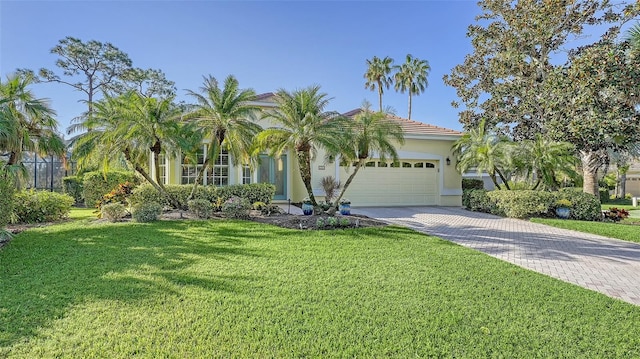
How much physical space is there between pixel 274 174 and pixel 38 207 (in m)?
10.3

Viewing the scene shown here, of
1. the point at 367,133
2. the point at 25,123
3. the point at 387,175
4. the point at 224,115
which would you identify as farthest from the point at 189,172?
the point at 387,175

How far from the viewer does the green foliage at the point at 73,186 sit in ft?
64.4

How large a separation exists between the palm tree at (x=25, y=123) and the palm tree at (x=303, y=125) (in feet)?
24.3

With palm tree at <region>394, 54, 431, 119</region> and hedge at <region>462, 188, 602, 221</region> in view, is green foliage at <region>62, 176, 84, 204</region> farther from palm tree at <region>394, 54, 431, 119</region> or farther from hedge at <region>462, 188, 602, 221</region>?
palm tree at <region>394, 54, 431, 119</region>

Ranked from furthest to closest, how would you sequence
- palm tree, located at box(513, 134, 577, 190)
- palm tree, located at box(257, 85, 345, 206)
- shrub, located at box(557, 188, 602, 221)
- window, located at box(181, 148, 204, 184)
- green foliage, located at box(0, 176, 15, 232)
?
window, located at box(181, 148, 204, 184) < palm tree, located at box(513, 134, 577, 190) < shrub, located at box(557, 188, 602, 221) < palm tree, located at box(257, 85, 345, 206) < green foliage, located at box(0, 176, 15, 232)

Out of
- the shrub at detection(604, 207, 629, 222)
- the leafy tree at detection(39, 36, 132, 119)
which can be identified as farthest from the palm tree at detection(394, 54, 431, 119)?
the leafy tree at detection(39, 36, 132, 119)

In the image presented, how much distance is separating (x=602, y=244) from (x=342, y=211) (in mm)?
8670

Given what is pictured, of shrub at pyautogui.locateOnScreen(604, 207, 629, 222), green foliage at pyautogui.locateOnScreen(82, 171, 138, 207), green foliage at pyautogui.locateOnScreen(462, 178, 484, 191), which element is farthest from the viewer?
green foliage at pyautogui.locateOnScreen(462, 178, 484, 191)

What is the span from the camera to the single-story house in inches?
686

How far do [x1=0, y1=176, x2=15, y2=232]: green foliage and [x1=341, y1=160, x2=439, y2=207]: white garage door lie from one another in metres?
14.0

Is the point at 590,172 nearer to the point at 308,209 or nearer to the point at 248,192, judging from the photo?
the point at 308,209

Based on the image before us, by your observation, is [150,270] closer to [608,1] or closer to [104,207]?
[104,207]

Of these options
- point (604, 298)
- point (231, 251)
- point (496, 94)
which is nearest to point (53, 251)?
point (231, 251)

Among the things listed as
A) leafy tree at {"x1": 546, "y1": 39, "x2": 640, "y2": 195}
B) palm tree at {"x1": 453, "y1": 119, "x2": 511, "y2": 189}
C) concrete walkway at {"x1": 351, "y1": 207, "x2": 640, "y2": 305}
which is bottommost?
concrete walkway at {"x1": 351, "y1": 207, "x2": 640, "y2": 305}
